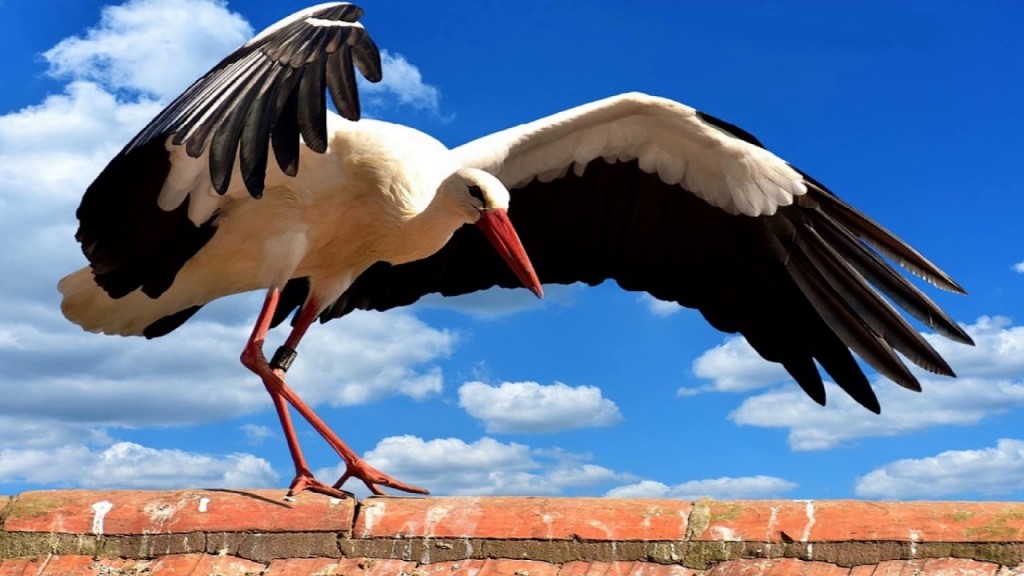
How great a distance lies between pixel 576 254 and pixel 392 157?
4.51ft

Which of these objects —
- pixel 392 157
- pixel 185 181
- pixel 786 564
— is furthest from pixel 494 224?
pixel 786 564

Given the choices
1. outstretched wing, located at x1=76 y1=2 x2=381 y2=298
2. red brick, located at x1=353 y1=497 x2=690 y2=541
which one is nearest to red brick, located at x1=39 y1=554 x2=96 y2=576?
red brick, located at x1=353 y1=497 x2=690 y2=541

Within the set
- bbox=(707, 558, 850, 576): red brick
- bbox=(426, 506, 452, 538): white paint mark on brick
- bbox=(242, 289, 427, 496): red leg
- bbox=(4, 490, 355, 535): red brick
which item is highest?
bbox=(242, 289, 427, 496): red leg

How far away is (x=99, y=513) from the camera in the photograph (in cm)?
341

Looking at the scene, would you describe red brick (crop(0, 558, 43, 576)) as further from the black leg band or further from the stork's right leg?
the black leg band

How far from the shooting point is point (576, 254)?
18.5 ft

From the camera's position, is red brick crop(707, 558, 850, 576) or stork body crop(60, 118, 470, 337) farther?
A: stork body crop(60, 118, 470, 337)

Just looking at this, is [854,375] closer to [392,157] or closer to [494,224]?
[494,224]

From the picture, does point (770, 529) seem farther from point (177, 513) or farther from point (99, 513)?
point (99, 513)

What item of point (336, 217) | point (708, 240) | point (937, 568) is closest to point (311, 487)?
point (336, 217)

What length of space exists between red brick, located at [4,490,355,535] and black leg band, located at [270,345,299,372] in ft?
3.79

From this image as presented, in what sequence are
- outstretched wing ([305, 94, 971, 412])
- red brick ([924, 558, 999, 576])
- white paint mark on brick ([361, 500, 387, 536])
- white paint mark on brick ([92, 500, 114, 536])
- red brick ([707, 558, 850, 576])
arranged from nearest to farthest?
red brick ([924, 558, 999, 576]) < red brick ([707, 558, 850, 576]) < white paint mark on brick ([361, 500, 387, 536]) < white paint mark on brick ([92, 500, 114, 536]) < outstretched wing ([305, 94, 971, 412])

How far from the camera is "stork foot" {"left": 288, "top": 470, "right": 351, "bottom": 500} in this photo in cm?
363

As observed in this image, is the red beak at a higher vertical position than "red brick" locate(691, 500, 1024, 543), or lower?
higher
